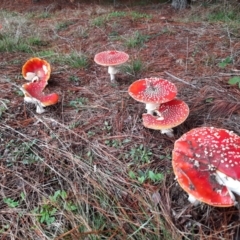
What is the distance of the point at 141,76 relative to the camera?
3203 mm

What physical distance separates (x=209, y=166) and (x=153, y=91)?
84cm

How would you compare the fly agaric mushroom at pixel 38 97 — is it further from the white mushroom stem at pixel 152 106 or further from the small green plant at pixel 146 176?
the small green plant at pixel 146 176

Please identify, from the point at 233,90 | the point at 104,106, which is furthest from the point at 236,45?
the point at 104,106

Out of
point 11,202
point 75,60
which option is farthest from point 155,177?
point 75,60

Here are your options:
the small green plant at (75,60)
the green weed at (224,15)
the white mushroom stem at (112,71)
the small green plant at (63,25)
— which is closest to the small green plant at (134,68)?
the white mushroom stem at (112,71)

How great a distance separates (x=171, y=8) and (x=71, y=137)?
707cm

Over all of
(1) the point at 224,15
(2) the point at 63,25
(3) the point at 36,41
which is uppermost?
(3) the point at 36,41

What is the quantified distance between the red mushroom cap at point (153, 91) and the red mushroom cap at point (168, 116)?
90 millimetres

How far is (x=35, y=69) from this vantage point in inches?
121

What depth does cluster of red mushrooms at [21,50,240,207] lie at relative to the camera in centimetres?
160

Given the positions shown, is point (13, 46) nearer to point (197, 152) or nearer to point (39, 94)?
point (39, 94)

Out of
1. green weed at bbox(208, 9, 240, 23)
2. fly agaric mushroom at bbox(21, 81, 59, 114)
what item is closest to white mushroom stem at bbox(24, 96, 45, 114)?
fly agaric mushroom at bbox(21, 81, 59, 114)

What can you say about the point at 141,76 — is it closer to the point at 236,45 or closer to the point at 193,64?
the point at 193,64

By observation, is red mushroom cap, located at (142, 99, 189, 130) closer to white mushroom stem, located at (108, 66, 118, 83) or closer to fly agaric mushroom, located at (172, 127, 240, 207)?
fly agaric mushroom, located at (172, 127, 240, 207)
